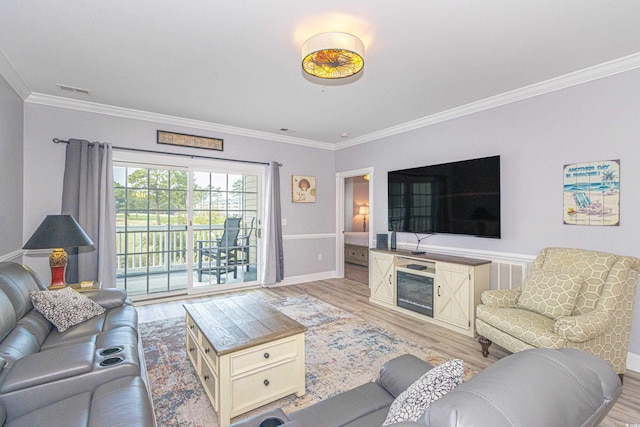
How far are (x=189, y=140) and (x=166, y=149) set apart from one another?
1.15 ft

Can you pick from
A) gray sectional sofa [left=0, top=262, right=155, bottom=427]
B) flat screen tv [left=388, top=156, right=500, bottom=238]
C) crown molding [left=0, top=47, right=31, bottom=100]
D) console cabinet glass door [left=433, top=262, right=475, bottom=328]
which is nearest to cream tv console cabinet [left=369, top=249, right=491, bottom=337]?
console cabinet glass door [left=433, top=262, right=475, bottom=328]

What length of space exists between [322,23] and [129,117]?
3.25 m

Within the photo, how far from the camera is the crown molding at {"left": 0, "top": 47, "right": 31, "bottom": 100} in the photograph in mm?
2750

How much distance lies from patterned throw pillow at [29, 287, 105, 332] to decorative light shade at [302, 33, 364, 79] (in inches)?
102

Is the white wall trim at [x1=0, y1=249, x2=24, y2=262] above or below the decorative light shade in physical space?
below

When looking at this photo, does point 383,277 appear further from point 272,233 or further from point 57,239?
point 57,239

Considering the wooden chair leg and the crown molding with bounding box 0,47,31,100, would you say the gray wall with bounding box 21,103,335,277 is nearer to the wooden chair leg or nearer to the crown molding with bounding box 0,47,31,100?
the crown molding with bounding box 0,47,31,100

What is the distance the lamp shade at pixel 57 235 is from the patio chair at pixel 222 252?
2015mm

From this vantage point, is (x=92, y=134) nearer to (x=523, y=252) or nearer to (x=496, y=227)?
(x=496, y=227)

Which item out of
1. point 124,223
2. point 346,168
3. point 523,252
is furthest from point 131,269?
point 523,252

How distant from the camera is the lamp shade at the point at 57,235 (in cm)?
270

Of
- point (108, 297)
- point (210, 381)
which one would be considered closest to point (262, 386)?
point (210, 381)

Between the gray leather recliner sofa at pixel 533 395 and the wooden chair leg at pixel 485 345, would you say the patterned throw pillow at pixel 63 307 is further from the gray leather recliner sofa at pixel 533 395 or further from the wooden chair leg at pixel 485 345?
the wooden chair leg at pixel 485 345

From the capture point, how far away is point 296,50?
2.60m
